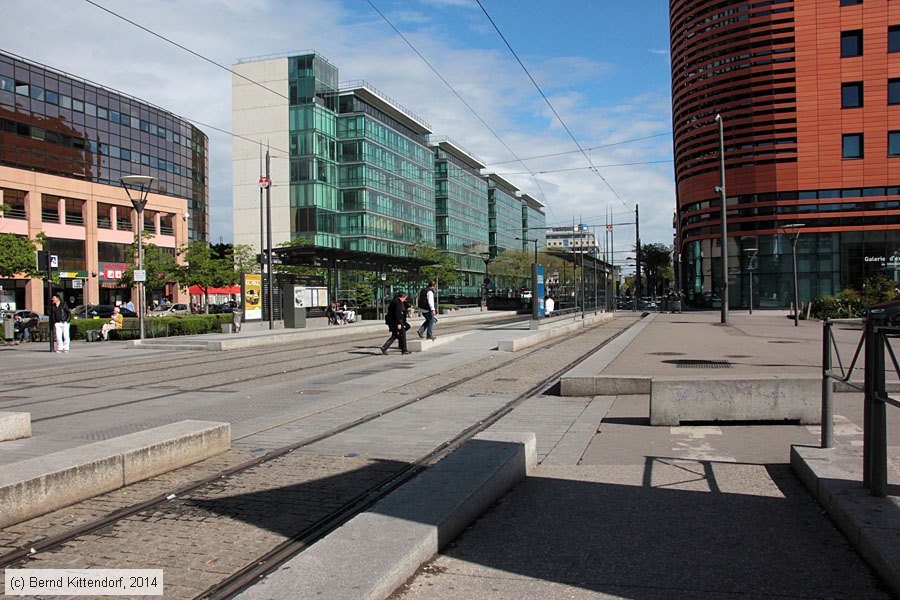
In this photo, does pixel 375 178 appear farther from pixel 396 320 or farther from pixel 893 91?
pixel 396 320

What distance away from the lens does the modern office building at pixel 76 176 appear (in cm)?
5241

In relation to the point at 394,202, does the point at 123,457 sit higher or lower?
lower

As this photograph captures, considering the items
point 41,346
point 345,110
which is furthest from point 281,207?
point 41,346

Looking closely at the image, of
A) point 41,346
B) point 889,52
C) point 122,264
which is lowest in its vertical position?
point 41,346

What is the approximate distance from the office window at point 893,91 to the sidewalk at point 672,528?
A: 2007 inches

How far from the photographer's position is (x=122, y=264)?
60.8m

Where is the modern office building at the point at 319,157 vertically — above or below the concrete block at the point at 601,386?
above

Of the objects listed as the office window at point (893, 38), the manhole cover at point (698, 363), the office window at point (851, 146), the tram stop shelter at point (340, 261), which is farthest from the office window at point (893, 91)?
the manhole cover at point (698, 363)

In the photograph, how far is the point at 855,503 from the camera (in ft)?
15.4

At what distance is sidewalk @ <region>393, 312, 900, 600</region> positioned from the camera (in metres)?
3.88

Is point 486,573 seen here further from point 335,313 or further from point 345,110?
point 345,110

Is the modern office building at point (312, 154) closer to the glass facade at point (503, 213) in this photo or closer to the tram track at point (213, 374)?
the glass facade at point (503, 213)

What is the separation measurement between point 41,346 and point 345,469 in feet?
78.7

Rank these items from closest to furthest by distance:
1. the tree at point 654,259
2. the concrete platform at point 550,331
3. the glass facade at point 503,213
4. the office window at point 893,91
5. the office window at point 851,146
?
1. the concrete platform at point 550,331
2. the office window at point 893,91
3. the office window at point 851,146
4. the tree at point 654,259
5. the glass facade at point 503,213
